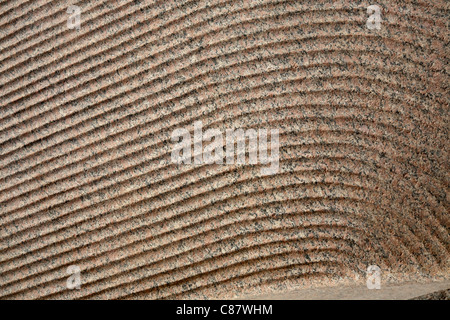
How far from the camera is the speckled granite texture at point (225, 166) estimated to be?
57 cm

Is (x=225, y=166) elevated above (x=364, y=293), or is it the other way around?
(x=225, y=166)

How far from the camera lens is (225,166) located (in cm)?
60

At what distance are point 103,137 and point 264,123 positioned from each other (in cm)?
24

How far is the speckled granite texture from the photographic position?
568 mm

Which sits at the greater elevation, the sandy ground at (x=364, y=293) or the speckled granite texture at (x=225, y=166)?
the speckled granite texture at (x=225, y=166)

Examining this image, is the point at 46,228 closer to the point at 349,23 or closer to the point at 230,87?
the point at 230,87

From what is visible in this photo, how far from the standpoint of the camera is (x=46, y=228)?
65cm

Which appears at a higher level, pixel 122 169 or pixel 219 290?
pixel 122 169

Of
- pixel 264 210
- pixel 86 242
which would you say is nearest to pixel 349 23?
pixel 264 210

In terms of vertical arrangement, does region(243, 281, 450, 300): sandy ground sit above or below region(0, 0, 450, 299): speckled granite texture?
below

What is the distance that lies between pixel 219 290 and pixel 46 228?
0.93ft

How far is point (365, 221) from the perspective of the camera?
570 mm

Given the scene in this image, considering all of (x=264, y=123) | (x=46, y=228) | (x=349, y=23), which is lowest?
(x=46, y=228)

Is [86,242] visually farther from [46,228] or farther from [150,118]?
[150,118]
